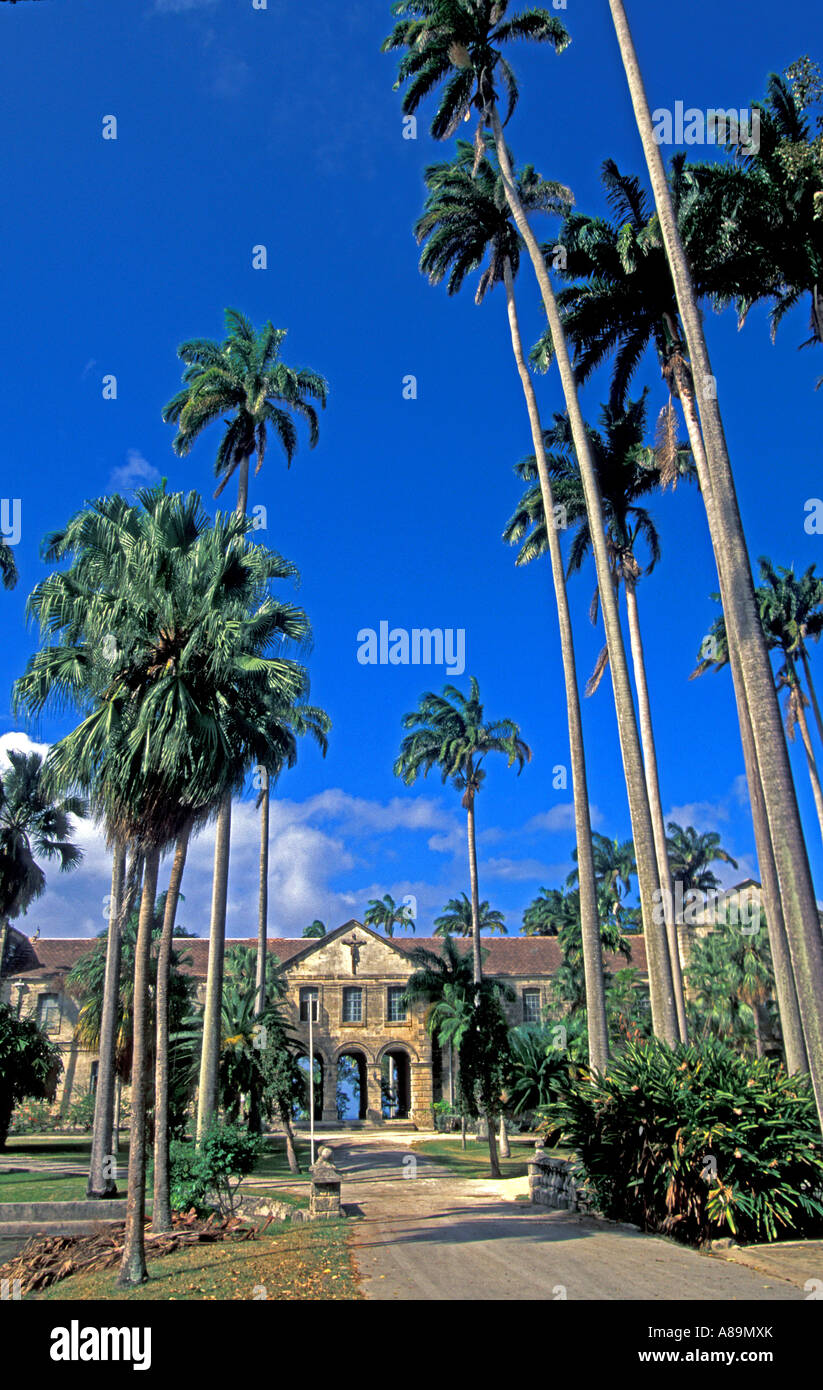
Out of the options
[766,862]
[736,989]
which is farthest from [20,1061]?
[736,989]

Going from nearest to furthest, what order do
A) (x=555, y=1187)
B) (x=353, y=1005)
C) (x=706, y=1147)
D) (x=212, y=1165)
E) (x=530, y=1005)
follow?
(x=706, y=1147) → (x=212, y=1165) → (x=555, y=1187) → (x=353, y=1005) → (x=530, y=1005)

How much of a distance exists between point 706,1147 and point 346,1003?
44.9 metres

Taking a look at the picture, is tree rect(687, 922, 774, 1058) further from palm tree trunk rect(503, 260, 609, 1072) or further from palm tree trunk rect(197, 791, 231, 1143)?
palm tree trunk rect(197, 791, 231, 1143)

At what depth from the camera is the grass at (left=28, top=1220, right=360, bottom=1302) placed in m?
10.1

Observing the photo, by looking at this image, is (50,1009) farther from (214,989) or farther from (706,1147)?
(706,1147)

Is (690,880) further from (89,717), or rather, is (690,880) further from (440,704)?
(89,717)

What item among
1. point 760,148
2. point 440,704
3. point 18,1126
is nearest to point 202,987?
point 18,1126

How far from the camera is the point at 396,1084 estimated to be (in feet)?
211

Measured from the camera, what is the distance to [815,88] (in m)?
15.6

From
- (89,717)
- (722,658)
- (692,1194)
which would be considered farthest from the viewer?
(722,658)

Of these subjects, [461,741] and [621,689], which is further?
[461,741]

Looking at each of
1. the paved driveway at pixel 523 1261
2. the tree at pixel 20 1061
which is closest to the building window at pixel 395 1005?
the tree at pixel 20 1061

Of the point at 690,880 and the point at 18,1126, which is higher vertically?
the point at 690,880

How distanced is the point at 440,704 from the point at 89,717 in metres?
30.5
